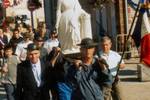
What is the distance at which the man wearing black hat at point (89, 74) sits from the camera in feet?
24.7

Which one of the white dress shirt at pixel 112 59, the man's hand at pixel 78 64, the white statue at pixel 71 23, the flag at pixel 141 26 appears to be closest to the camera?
the man's hand at pixel 78 64

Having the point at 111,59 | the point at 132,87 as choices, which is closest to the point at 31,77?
the point at 111,59

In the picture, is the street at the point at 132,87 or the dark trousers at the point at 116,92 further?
the street at the point at 132,87

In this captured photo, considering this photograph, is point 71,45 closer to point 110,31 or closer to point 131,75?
point 131,75

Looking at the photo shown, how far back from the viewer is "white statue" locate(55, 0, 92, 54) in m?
10.7

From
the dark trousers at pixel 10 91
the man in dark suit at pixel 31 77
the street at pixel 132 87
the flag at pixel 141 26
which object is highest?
the flag at pixel 141 26

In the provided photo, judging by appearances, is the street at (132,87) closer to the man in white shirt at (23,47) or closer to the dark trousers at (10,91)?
the man in white shirt at (23,47)

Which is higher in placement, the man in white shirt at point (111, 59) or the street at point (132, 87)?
the man in white shirt at point (111, 59)

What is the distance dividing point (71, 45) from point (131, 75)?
6.68m

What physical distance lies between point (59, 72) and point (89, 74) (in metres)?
2.65

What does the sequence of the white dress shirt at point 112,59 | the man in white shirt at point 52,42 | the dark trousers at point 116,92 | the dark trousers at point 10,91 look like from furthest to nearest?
the man in white shirt at point 52,42 → the dark trousers at point 10,91 → the white dress shirt at point 112,59 → the dark trousers at point 116,92

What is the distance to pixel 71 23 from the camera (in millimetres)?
10766

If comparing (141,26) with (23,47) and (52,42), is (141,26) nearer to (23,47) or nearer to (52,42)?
(52,42)

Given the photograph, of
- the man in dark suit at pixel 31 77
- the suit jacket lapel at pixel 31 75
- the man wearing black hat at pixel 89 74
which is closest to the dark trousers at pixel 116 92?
the man in dark suit at pixel 31 77
